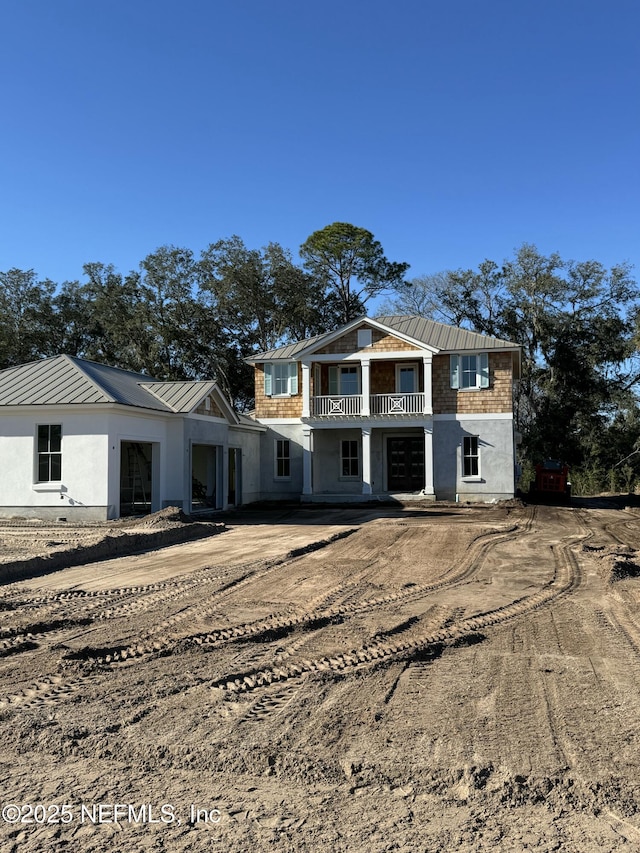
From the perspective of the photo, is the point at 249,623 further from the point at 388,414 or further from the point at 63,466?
the point at 388,414

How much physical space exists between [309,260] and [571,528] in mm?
30533

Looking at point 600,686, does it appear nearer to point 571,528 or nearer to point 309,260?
point 571,528

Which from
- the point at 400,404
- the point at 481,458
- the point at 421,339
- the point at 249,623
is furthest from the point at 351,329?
the point at 249,623

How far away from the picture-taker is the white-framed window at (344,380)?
93.5ft

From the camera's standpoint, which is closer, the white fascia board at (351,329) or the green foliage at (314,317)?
the white fascia board at (351,329)

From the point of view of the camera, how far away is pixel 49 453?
63.1 ft

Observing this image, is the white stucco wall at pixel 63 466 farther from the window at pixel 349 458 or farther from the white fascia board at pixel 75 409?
the window at pixel 349 458

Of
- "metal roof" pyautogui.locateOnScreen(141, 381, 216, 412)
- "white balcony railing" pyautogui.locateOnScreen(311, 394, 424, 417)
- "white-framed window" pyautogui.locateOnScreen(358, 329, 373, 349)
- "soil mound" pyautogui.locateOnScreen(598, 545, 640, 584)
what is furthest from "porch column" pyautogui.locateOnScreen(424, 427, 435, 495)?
"soil mound" pyautogui.locateOnScreen(598, 545, 640, 584)

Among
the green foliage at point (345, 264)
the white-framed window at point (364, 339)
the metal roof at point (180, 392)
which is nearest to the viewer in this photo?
the metal roof at point (180, 392)

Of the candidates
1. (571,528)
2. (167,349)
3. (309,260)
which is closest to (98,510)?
(571,528)

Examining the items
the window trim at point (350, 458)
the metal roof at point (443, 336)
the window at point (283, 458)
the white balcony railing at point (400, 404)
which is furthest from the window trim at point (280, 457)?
the metal roof at point (443, 336)

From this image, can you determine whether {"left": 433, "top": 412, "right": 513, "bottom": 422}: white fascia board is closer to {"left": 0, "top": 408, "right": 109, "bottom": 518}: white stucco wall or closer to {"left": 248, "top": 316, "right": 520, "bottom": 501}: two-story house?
{"left": 248, "top": 316, "right": 520, "bottom": 501}: two-story house

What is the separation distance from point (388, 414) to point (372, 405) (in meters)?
1.34

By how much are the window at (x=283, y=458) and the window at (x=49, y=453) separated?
10.8 m
